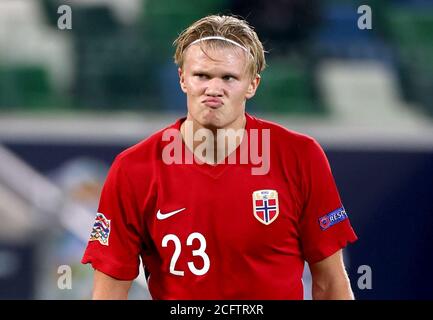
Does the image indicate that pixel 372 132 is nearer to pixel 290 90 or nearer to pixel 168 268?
pixel 290 90

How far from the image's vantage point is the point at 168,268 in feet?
9.78

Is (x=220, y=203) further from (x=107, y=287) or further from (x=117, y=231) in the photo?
(x=107, y=287)

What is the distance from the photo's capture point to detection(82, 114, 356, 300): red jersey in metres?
2.95

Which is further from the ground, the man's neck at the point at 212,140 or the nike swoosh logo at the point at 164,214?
the man's neck at the point at 212,140

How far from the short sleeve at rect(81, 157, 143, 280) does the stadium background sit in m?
2.62

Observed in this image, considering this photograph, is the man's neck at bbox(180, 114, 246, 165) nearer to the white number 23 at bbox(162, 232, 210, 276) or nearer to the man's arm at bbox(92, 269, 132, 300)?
the white number 23 at bbox(162, 232, 210, 276)

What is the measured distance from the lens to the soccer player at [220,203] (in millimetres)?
2948

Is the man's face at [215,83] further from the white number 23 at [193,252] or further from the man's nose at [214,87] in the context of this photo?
the white number 23 at [193,252]

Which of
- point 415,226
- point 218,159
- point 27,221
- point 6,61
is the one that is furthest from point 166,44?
point 218,159

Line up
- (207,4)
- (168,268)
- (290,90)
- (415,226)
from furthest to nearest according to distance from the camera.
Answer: (207,4) < (290,90) < (415,226) < (168,268)

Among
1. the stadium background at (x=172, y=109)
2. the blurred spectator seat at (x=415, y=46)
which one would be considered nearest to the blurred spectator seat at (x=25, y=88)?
the stadium background at (x=172, y=109)

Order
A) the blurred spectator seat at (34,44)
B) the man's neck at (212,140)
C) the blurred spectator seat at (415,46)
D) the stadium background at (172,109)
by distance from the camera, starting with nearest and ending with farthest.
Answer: the man's neck at (212,140)
the stadium background at (172,109)
the blurred spectator seat at (415,46)
the blurred spectator seat at (34,44)

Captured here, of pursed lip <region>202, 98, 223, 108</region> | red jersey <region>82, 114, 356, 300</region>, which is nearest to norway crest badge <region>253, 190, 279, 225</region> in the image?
red jersey <region>82, 114, 356, 300</region>

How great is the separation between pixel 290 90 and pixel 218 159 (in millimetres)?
3256
